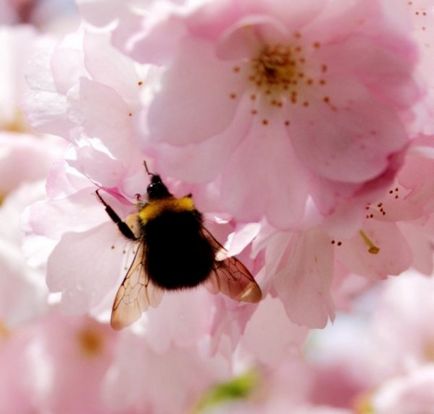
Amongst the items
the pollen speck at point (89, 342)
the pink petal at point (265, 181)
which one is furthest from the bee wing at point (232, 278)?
the pollen speck at point (89, 342)

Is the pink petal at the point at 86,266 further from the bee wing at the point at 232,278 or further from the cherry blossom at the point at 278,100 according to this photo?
the cherry blossom at the point at 278,100

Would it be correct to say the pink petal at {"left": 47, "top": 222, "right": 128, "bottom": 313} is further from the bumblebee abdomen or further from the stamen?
the stamen

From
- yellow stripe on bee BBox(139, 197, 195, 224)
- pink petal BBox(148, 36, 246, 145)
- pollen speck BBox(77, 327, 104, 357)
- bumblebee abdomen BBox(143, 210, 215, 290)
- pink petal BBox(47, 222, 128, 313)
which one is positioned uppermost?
pink petal BBox(148, 36, 246, 145)

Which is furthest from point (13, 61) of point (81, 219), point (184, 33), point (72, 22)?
point (184, 33)

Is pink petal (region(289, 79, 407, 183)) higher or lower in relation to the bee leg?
higher

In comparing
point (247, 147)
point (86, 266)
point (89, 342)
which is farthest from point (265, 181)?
point (89, 342)

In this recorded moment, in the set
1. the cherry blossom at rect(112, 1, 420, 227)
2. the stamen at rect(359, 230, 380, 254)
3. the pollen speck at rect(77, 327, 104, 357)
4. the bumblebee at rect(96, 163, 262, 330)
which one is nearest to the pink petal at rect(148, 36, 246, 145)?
the cherry blossom at rect(112, 1, 420, 227)
